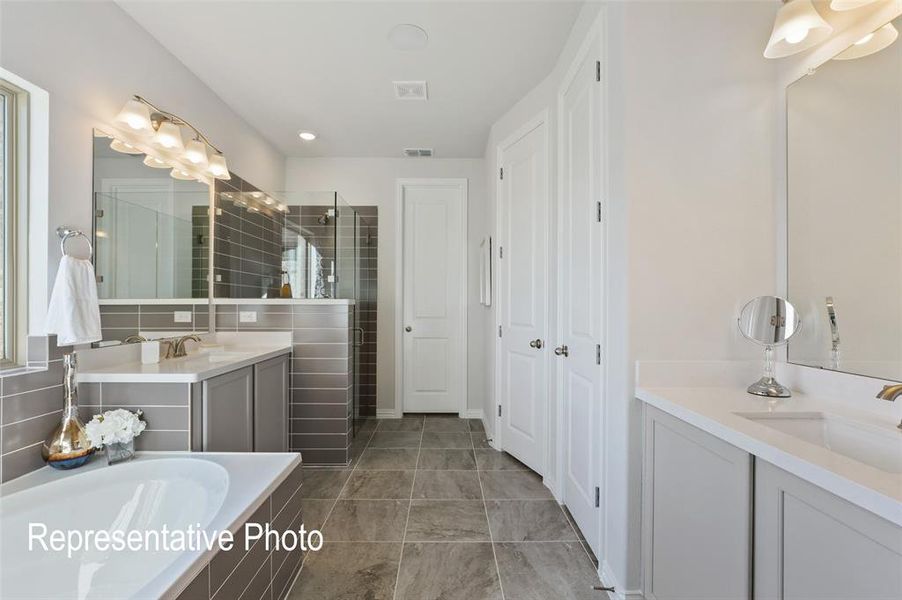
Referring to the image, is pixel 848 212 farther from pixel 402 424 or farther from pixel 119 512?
pixel 402 424

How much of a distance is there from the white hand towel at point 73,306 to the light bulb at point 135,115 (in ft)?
2.51

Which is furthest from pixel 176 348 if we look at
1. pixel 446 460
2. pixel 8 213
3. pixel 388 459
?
pixel 446 460

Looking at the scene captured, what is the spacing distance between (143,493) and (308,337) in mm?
1279

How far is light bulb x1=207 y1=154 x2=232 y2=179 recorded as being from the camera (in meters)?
2.37

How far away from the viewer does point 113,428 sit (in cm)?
138

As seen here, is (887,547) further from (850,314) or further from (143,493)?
(143,493)

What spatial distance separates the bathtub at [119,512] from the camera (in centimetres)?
107

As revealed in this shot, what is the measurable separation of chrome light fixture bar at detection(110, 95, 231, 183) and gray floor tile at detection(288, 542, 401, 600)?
Answer: 7.17 ft

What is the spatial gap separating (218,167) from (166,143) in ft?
1.41

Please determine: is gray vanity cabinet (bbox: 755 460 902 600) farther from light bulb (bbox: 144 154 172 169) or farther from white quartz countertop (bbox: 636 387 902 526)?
light bulb (bbox: 144 154 172 169)

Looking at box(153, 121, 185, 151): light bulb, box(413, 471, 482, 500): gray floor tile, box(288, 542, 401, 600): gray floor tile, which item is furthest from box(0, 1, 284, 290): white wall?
box(413, 471, 482, 500): gray floor tile

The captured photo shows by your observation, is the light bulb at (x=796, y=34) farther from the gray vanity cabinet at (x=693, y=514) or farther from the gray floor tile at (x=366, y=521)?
the gray floor tile at (x=366, y=521)

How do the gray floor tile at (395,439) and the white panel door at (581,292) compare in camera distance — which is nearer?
the white panel door at (581,292)

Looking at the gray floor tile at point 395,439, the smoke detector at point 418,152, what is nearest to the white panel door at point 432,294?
the smoke detector at point 418,152
